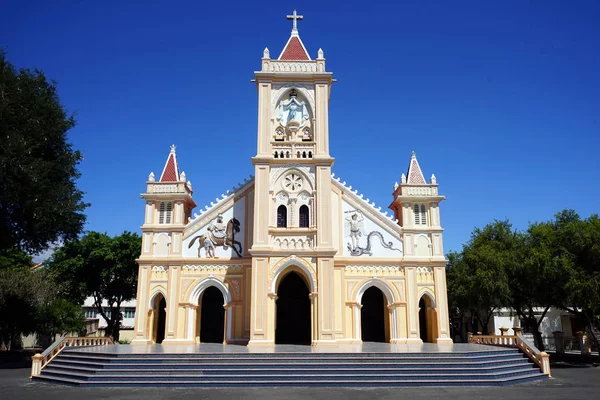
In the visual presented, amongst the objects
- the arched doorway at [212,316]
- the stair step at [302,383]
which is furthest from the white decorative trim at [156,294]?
the stair step at [302,383]

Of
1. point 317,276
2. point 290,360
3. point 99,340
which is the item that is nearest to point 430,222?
point 317,276

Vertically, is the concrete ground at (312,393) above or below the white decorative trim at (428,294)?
→ below

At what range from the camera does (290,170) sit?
95.0ft

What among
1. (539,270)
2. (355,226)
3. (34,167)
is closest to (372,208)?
(355,226)

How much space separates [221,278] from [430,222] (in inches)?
529

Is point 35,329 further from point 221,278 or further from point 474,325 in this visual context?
point 474,325

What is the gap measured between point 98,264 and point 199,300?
63.1ft

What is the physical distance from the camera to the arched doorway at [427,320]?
29.0 meters

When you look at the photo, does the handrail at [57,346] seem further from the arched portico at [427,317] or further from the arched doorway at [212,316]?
the arched portico at [427,317]

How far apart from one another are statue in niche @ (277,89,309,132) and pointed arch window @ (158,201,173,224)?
8.76m

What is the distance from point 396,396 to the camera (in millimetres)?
15523

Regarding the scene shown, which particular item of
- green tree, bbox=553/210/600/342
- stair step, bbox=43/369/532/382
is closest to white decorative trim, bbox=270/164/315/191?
stair step, bbox=43/369/532/382

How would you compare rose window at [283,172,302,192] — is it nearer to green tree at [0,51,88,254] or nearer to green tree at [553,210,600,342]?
green tree at [0,51,88,254]

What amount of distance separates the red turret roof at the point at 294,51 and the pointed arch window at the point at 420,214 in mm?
11869
